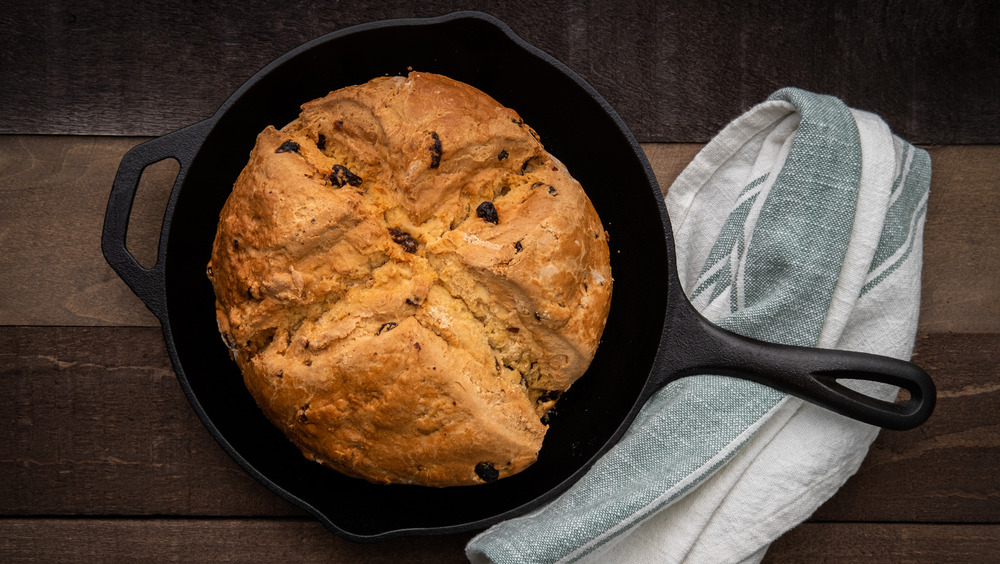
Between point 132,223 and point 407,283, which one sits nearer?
point 407,283

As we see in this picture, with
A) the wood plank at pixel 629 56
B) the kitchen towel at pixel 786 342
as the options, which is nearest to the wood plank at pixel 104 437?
the wood plank at pixel 629 56

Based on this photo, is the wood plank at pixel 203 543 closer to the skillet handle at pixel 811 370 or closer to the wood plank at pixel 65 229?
the wood plank at pixel 65 229

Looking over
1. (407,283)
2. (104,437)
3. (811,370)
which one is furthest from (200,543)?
(811,370)

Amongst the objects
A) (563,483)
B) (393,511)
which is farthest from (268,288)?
(563,483)

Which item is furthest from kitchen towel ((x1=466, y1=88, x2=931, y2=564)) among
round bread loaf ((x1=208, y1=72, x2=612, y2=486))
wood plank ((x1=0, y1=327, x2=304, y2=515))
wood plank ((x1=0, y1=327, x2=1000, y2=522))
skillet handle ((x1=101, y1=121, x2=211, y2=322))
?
skillet handle ((x1=101, y1=121, x2=211, y2=322))

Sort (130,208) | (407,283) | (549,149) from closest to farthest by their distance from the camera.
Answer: (407,283) < (130,208) < (549,149)

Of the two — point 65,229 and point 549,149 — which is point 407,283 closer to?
point 549,149

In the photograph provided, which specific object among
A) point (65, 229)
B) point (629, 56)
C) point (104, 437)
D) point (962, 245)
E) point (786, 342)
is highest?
point (629, 56)

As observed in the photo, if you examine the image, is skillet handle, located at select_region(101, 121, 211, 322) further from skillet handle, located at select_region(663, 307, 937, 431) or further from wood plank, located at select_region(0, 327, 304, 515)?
skillet handle, located at select_region(663, 307, 937, 431)
